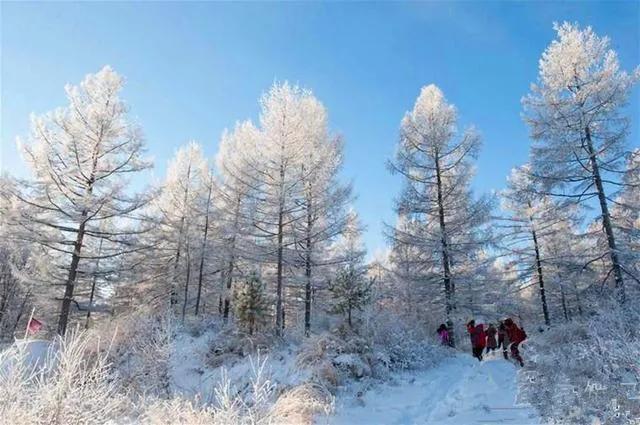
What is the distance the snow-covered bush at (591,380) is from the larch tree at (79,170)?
1342cm

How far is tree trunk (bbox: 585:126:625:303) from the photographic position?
12212mm

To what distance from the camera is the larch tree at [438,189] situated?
53.7 ft

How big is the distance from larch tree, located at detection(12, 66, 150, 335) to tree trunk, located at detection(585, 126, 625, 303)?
15904 millimetres

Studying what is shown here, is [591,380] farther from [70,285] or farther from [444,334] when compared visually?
[70,285]

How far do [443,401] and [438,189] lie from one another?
1124cm

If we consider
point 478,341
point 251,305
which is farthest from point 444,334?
point 251,305

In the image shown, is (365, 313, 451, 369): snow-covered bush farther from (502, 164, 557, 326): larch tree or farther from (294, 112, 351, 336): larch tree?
(502, 164, 557, 326): larch tree

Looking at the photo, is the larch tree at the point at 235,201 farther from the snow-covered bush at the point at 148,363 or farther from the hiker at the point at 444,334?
the hiker at the point at 444,334

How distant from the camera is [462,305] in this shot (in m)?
16.3

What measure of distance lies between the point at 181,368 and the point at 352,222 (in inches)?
344

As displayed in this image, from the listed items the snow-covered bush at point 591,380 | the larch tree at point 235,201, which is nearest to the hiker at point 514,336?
the snow-covered bush at point 591,380

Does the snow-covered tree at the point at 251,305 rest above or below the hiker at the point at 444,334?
above

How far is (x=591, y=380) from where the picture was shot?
5562 millimetres

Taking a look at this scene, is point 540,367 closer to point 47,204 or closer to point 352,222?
point 352,222
